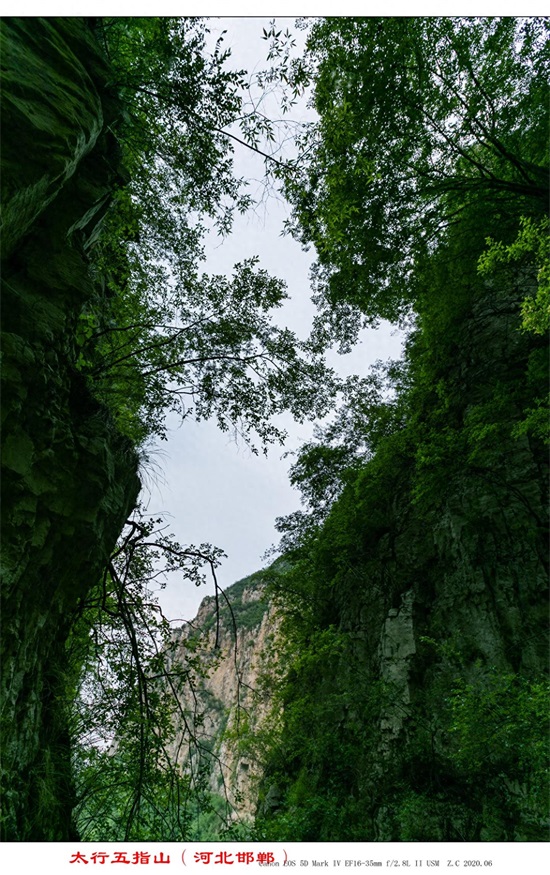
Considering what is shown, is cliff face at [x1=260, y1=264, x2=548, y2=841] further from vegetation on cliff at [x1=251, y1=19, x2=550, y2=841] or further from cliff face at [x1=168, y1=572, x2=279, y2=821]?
cliff face at [x1=168, y1=572, x2=279, y2=821]

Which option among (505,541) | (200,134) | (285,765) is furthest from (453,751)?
(200,134)

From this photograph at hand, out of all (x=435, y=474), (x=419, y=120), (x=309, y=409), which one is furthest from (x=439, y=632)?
(x=419, y=120)

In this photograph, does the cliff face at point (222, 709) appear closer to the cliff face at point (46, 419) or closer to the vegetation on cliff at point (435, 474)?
the vegetation on cliff at point (435, 474)

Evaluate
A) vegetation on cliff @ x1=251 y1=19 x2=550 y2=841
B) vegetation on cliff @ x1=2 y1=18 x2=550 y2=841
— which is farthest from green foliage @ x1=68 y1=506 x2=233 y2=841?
vegetation on cliff @ x1=251 y1=19 x2=550 y2=841

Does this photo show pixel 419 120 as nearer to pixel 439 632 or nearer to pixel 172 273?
pixel 172 273

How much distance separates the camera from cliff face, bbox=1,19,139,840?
7.86ft

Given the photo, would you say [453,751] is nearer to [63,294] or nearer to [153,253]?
[63,294]

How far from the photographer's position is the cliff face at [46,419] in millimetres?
2395

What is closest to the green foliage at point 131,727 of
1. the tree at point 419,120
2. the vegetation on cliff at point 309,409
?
the vegetation on cliff at point 309,409

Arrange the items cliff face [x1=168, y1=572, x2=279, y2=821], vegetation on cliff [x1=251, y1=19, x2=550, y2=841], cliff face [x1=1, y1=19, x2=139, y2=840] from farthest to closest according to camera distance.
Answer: vegetation on cliff [x1=251, y1=19, x2=550, y2=841] → cliff face [x1=168, y1=572, x2=279, y2=821] → cliff face [x1=1, y1=19, x2=139, y2=840]

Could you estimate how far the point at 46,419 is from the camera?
9.11ft

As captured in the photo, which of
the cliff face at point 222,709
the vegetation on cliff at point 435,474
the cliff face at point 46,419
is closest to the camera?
the cliff face at point 46,419

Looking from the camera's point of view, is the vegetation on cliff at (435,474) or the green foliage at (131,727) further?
the vegetation on cliff at (435,474)

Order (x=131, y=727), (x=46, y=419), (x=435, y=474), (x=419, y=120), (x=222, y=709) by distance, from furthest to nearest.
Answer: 1. (x=222, y=709)
2. (x=435, y=474)
3. (x=419, y=120)
4. (x=131, y=727)
5. (x=46, y=419)
